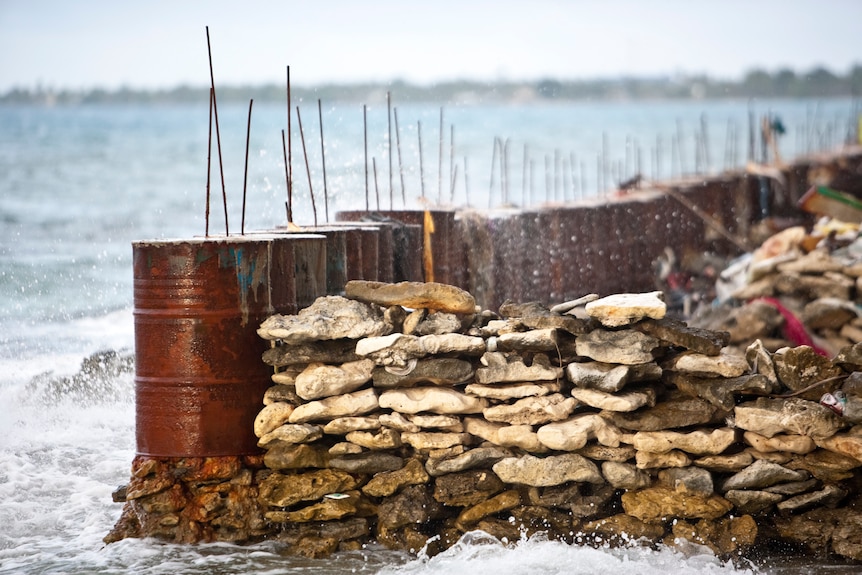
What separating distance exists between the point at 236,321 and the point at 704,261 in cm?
993

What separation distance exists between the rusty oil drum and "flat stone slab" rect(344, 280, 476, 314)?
56cm

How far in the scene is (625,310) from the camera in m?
6.07

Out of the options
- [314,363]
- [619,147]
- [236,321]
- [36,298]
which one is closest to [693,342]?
[314,363]

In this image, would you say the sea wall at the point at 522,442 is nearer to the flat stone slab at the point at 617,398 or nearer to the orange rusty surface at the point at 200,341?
the flat stone slab at the point at 617,398

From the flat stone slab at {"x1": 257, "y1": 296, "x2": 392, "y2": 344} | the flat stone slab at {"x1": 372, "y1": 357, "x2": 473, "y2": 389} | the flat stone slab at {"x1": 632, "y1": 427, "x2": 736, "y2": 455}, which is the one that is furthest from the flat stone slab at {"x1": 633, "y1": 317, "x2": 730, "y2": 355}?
the flat stone slab at {"x1": 257, "y1": 296, "x2": 392, "y2": 344}

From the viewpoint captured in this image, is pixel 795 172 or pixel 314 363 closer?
pixel 314 363

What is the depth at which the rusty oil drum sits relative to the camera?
6246mm

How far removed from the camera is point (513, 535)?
6.03 meters

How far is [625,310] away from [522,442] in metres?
0.90

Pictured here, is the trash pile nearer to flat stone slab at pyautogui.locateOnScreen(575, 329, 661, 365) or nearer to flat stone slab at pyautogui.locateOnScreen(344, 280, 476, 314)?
flat stone slab at pyautogui.locateOnScreen(575, 329, 661, 365)

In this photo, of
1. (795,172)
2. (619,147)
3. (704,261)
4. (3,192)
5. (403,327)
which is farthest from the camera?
(619,147)

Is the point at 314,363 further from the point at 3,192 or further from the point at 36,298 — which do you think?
the point at 3,192

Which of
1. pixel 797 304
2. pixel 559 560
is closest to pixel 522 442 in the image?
pixel 559 560

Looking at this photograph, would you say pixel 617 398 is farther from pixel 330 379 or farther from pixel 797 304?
pixel 797 304
